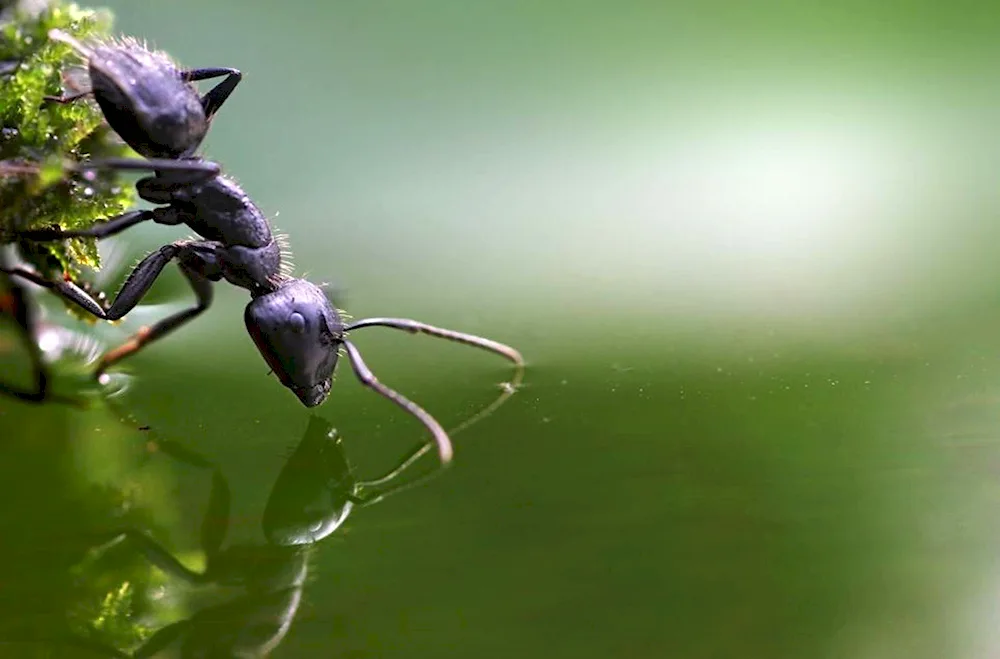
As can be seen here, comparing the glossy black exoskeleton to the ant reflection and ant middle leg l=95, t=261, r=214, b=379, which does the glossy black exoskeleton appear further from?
the ant reflection

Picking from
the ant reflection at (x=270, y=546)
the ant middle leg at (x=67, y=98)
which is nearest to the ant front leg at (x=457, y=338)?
the ant reflection at (x=270, y=546)

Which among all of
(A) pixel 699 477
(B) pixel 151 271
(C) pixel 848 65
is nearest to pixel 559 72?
(C) pixel 848 65

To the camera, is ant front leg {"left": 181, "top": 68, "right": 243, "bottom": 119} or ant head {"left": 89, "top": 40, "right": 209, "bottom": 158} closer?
ant head {"left": 89, "top": 40, "right": 209, "bottom": 158}

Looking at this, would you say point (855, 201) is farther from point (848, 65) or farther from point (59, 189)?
point (59, 189)

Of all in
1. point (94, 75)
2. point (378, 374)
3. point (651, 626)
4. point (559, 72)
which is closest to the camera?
point (651, 626)

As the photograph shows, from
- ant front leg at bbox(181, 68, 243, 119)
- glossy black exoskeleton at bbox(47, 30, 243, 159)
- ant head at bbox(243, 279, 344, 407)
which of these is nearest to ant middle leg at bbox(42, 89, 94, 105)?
glossy black exoskeleton at bbox(47, 30, 243, 159)
